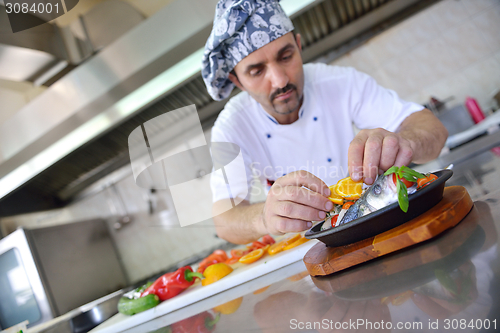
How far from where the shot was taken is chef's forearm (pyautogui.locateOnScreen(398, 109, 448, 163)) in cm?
92

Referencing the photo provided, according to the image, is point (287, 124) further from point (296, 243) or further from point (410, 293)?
point (410, 293)

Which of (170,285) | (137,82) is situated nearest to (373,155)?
(170,285)

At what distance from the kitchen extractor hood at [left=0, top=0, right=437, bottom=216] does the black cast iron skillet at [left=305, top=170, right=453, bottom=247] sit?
4.62ft

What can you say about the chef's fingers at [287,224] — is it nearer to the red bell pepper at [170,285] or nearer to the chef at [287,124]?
the chef at [287,124]

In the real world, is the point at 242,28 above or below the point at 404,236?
above

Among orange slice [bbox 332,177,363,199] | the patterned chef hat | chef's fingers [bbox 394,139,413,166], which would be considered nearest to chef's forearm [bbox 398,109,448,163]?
chef's fingers [bbox 394,139,413,166]

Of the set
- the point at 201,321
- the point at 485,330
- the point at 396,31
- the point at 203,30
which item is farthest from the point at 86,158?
→ the point at 485,330

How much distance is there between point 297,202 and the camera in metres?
0.71

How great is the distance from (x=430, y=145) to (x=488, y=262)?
2.22 ft

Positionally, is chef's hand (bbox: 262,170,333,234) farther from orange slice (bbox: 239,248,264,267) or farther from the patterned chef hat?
the patterned chef hat

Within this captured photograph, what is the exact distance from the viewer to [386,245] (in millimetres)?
546

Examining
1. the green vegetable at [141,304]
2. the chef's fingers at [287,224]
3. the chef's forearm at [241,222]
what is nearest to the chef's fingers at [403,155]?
the chef's fingers at [287,224]

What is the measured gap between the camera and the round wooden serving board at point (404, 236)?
1.72 ft

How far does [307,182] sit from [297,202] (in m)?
0.05
